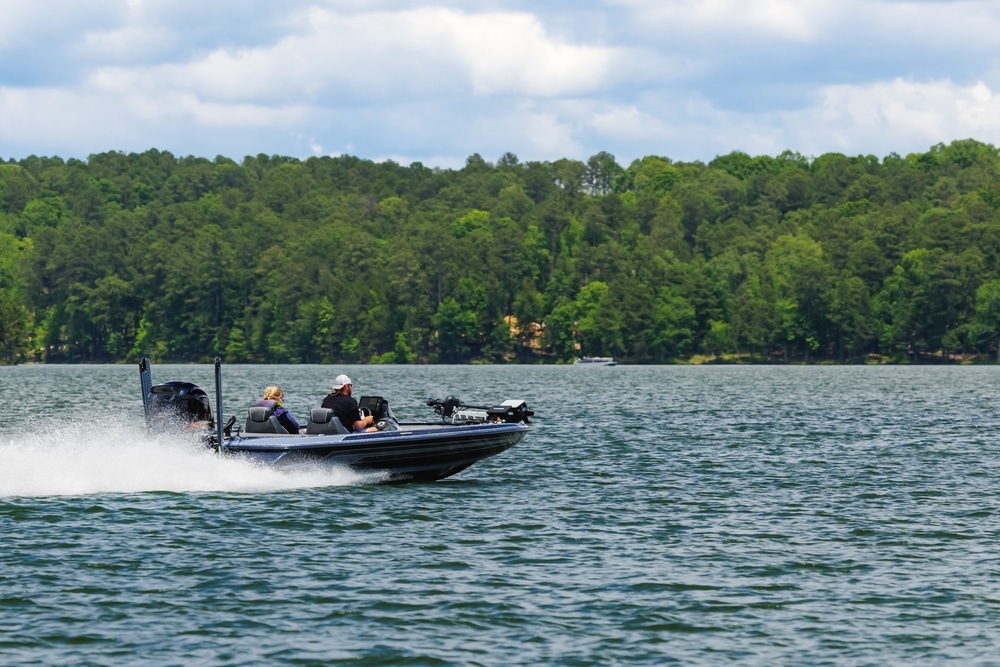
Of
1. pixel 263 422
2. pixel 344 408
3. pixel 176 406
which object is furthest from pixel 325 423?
pixel 176 406

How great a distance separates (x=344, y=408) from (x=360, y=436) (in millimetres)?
665

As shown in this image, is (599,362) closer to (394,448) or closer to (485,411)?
(485,411)

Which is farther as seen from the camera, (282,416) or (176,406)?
(176,406)

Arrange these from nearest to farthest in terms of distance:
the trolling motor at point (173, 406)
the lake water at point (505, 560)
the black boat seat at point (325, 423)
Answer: the lake water at point (505, 560)
the black boat seat at point (325, 423)
the trolling motor at point (173, 406)

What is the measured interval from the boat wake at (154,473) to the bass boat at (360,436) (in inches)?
12.2

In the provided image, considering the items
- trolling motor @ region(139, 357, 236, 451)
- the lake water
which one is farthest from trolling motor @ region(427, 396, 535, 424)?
trolling motor @ region(139, 357, 236, 451)

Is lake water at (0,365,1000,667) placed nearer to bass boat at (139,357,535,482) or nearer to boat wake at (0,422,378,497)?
boat wake at (0,422,378,497)

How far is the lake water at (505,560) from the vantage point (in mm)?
18500

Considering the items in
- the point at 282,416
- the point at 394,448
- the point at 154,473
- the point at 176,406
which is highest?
the point at 176,406

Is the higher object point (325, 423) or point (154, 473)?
point (325, 423)

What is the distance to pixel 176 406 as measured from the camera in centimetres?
3297

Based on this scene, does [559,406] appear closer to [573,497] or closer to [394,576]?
[573,497]

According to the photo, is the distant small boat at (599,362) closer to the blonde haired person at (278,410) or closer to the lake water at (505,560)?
the lake water at (505,560)

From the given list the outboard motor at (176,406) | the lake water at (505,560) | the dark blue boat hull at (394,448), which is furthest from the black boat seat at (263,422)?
the outboard motor at (176,406)
